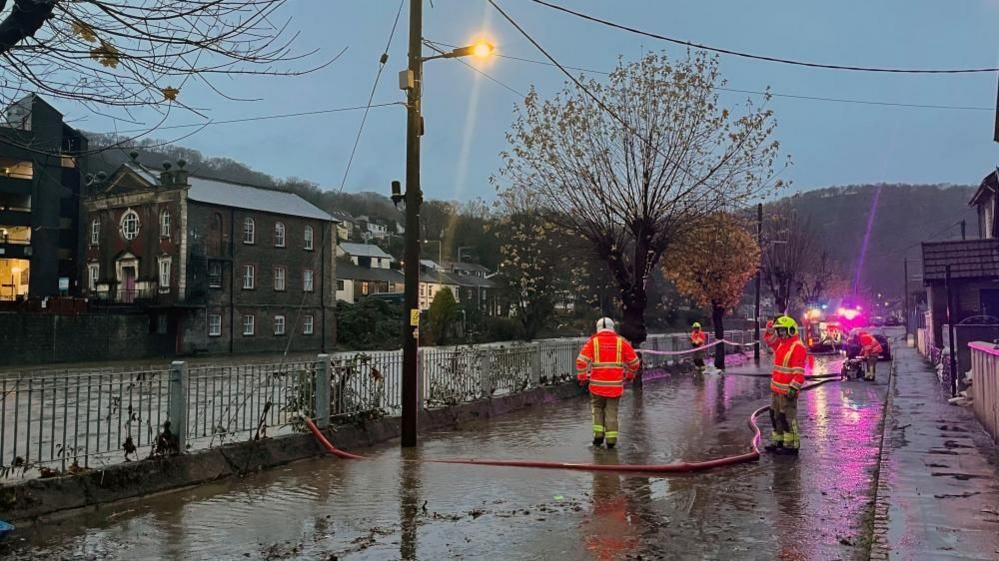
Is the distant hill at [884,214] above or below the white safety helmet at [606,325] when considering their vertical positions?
above

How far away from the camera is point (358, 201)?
382ft

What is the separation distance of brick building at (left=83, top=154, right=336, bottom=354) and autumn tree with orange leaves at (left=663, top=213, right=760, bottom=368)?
1209 inches

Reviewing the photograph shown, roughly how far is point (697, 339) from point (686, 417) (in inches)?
521

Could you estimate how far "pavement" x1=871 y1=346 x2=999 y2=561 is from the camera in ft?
18.2

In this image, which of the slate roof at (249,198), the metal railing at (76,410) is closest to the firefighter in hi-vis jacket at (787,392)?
the metal railing at (76,410)

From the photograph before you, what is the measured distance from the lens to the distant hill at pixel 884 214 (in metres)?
52.4

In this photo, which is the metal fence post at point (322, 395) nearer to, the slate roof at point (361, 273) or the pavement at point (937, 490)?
the pavement at point (937, 490)

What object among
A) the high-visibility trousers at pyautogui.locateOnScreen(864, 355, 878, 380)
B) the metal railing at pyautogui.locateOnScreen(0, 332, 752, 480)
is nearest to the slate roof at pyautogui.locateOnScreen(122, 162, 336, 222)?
the metal railing at pyautogui.locateOnScreen(0, 332, 752, 480)

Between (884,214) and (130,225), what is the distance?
2085 inches

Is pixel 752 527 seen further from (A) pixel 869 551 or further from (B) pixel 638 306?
(B) pixel 638 306

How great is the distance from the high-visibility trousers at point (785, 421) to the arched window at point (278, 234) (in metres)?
45.7

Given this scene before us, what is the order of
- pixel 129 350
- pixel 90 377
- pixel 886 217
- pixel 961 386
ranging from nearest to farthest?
1. pixel 90 377
2. pixel 961 386
3. pixel 129 350
4. pixel 886 217

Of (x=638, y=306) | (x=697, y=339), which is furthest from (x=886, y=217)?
(x=638, y=306)

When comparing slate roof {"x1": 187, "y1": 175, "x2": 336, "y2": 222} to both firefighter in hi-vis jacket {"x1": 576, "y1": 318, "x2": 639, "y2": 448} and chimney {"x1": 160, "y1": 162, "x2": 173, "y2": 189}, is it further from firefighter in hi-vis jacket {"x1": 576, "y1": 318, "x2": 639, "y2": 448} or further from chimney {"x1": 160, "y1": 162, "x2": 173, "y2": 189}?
firefighter in hi-vis jacket {"x1": 576, "y1": 318, "x2": 639, "y2": 448}
